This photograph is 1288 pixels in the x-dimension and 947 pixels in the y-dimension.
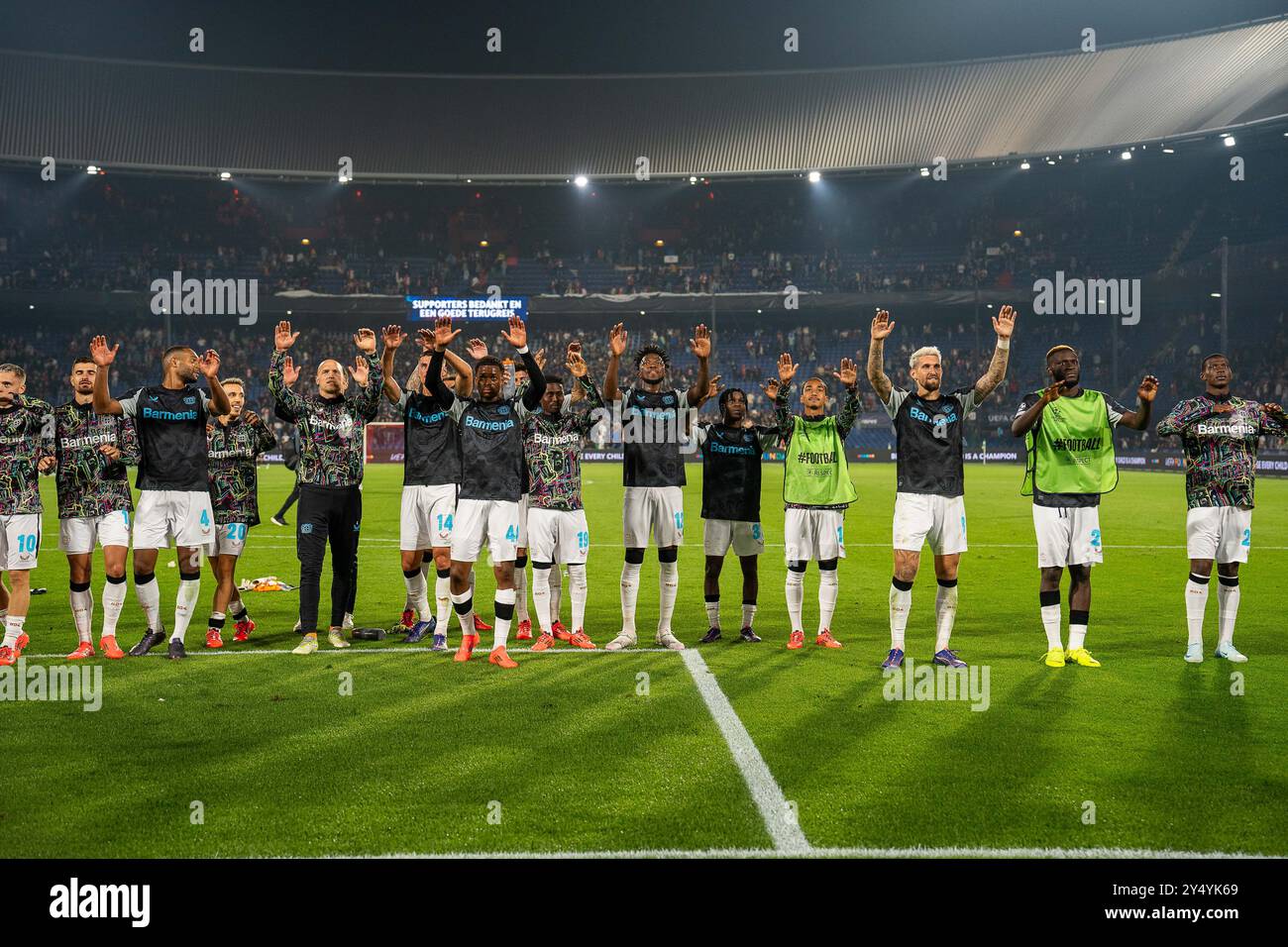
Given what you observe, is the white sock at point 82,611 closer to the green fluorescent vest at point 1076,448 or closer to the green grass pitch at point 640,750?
the green grass pitch at point 640,750

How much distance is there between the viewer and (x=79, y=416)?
8430 millimetres

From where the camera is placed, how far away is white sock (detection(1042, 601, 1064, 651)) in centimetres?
816

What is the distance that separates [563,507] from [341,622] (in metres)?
2.37

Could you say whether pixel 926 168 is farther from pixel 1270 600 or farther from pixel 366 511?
pixel 1270 600

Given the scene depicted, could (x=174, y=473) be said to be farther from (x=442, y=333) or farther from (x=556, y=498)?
(x=556, y=498)

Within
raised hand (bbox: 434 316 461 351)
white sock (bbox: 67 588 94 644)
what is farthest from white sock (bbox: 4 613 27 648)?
raised hand (bbox: 434 316 461 351)

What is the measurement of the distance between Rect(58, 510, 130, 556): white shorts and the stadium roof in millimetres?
47223

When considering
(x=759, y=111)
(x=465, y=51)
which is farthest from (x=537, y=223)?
(x=759, y=111)

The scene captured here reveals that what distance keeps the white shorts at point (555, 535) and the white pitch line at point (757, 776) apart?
1.66m

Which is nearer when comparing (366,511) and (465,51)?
(366,511)

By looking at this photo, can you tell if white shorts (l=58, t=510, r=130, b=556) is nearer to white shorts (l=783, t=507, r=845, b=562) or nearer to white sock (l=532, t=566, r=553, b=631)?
white sock (l=532, t=566, r=553, b=631)

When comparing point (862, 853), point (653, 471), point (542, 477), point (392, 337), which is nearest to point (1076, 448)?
point (653, 471)

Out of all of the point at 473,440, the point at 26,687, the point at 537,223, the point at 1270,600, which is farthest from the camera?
the point at 537,223

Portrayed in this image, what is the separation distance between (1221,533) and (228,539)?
8605 mm
